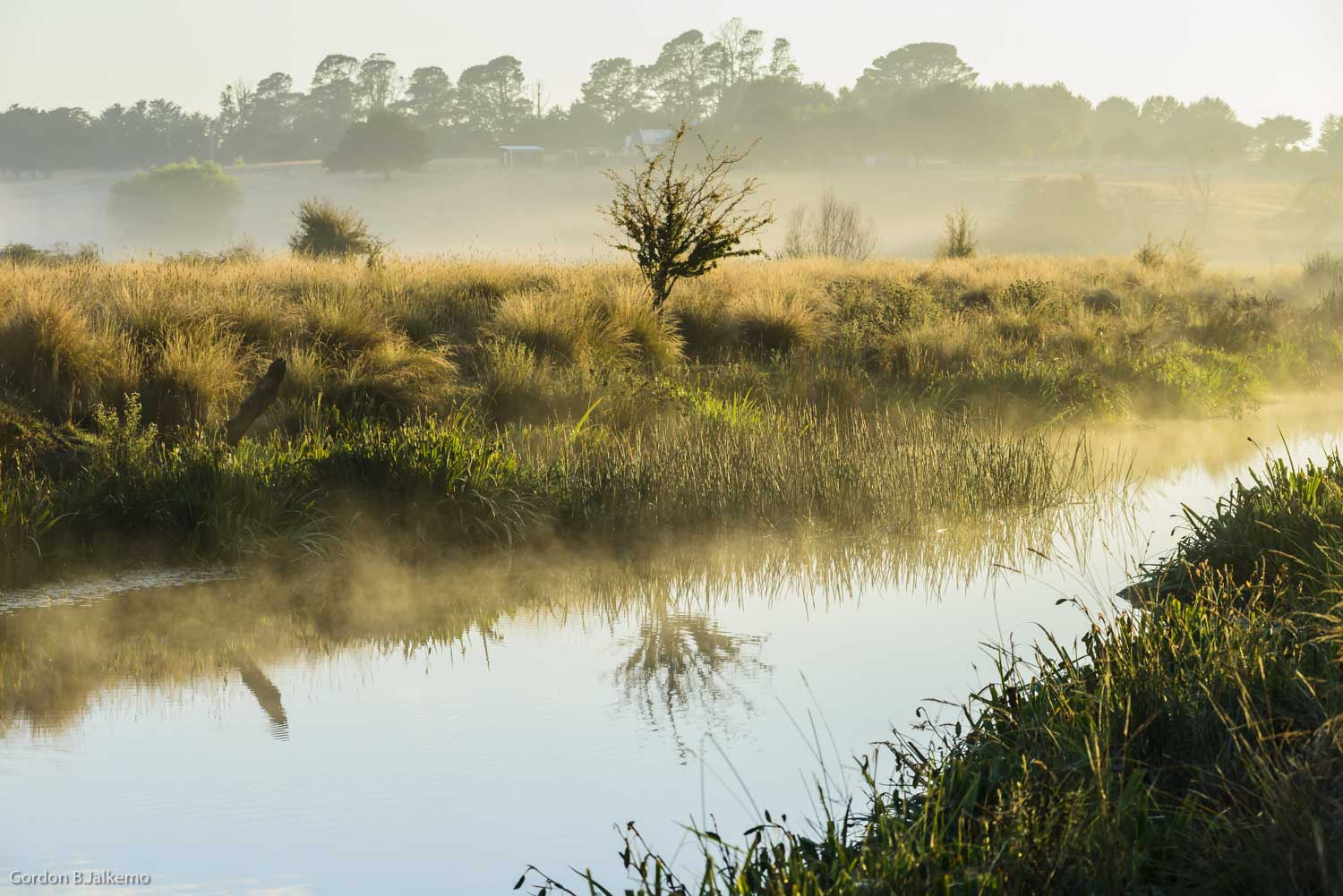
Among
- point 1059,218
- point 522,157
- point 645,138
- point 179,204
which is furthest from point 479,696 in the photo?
point 522,157

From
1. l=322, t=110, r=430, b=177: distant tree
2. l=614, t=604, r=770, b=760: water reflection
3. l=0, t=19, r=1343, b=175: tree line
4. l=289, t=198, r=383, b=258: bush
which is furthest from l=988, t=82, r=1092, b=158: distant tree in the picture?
l=614, t=604, r=770, b=760: water reflection

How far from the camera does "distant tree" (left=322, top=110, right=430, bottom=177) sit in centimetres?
9362

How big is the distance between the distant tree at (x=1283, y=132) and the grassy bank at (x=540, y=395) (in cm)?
10109

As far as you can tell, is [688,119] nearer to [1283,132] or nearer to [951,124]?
[951,124]

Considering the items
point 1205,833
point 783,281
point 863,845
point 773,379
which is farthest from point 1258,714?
point 783,281

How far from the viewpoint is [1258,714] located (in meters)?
3.88

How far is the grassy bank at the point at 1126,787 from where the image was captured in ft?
10.1

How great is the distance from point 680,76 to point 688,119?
358 centimetres

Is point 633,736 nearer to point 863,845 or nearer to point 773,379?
point 863,845

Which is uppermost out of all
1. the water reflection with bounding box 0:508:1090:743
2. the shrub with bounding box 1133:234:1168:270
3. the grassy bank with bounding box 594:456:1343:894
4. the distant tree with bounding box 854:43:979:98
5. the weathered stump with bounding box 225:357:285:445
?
the distant tree with bounding box 854:43:979:98

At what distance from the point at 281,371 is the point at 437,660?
4.08 meters

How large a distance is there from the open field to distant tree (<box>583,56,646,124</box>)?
10.5 m

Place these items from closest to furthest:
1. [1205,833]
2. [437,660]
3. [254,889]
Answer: [1205,833], [254,889], [437,660]

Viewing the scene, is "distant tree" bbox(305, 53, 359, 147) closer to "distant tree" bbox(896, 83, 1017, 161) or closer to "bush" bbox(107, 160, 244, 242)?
"bush" bbox(107, 160, 244, 242)
